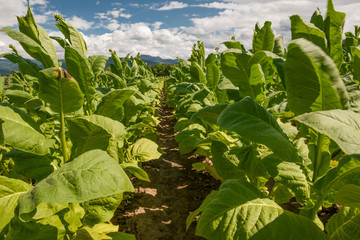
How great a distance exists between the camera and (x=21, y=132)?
4.62 feet

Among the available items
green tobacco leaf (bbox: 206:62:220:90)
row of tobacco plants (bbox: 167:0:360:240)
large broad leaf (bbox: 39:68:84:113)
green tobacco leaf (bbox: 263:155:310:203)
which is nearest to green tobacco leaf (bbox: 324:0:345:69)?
row of tobacco plants (bbox: 167:0:360:240)

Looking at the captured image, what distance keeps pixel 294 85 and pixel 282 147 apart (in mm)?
380

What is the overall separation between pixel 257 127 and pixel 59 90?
1258 mm

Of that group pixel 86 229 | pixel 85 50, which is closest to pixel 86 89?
pixel 85 50

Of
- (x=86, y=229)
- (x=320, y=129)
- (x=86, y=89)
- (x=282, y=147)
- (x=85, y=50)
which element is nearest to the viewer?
(x=320, y=129)

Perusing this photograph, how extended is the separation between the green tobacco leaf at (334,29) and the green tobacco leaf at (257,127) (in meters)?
0.59

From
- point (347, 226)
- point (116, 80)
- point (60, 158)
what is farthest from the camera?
point (116, 80)

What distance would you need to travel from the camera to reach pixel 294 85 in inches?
48.1

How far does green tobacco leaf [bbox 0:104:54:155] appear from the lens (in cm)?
135

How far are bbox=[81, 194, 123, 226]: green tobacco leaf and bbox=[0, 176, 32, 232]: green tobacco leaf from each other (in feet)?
1.78

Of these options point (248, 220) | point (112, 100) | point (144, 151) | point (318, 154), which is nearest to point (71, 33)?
point (112, 100)

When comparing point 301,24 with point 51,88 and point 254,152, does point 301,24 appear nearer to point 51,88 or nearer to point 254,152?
point 254,152

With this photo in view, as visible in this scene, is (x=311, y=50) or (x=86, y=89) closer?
(x=311, y=50)

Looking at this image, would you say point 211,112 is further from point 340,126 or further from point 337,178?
point 340,126
